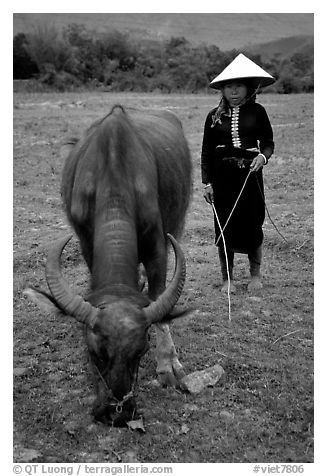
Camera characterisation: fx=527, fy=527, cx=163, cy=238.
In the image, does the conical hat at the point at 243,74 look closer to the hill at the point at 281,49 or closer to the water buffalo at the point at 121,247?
the water buffalo at the point at 121,247

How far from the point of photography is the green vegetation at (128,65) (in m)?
22.5

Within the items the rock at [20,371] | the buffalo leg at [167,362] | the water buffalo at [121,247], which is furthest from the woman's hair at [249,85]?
the rock at [20,371]

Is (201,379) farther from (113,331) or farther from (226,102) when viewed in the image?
(226,102)

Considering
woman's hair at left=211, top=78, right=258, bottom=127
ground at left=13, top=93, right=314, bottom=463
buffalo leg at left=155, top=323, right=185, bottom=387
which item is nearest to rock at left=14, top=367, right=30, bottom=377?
ground at left=13, top=93, right=314, bottom=463

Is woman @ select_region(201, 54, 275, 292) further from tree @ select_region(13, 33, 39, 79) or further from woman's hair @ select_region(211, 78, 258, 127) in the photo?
tree @ select_region(13, 33, 39, 79)

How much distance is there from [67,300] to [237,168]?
328 cm

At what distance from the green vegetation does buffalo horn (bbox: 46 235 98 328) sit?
17.8 m

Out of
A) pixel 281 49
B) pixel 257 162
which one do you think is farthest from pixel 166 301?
pixel 281 49

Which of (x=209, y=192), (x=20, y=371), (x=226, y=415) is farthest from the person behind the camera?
(x=209, y=192)

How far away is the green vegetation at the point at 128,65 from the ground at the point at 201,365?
13731 mm

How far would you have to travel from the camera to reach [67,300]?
146 inches

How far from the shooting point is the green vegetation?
22.5 m
